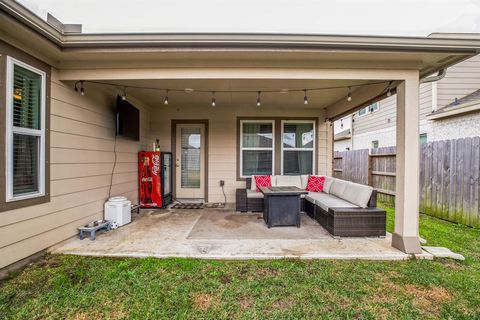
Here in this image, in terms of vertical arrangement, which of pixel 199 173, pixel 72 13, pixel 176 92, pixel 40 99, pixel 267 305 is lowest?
pixel 267 305

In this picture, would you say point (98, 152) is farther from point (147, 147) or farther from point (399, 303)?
point (399, 303)

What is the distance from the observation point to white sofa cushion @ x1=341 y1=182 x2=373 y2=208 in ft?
11.0

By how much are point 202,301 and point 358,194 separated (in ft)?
9.58

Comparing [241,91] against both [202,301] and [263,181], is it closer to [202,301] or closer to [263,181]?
[263,181]

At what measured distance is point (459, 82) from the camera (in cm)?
577

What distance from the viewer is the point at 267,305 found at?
177 centimetres

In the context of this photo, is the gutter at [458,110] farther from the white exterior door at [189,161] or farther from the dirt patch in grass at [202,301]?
the dirt patch in grass at [202,301]

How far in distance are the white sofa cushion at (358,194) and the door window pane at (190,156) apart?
367cm

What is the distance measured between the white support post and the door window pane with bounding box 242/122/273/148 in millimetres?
3223

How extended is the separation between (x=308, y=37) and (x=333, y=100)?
8.96 ft

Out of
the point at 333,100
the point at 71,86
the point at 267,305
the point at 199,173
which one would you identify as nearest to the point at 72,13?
the point at 71,86

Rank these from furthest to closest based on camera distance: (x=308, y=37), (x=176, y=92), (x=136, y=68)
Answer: (x=176, y=92), (x=136, y=68), (x=308, y=37)

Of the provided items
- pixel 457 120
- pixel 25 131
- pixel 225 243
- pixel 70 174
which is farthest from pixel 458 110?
pixel 25 131

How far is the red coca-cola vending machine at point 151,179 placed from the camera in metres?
4.91
